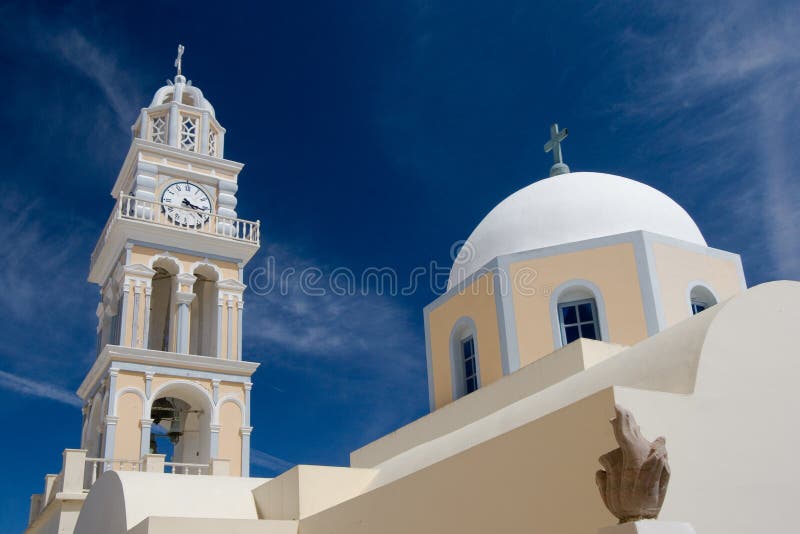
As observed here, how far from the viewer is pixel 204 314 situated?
1917cm

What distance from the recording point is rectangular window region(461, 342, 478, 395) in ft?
36.9

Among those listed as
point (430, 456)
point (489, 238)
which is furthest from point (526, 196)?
point (430, 456)

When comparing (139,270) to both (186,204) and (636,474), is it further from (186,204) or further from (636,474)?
(636,474)

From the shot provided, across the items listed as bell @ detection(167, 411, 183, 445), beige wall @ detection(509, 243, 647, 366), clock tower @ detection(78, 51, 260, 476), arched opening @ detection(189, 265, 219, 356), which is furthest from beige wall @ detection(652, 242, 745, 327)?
bell @ detection(167, 411, 183, 445)

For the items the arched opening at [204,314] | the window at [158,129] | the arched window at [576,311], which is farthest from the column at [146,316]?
the arched window at [576,311]

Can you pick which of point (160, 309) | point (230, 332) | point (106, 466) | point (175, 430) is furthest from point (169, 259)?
point (106, 466)

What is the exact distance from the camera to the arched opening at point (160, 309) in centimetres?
1925

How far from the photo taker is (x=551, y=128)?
13.5 meters

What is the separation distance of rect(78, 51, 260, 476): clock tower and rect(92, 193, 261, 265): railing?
3 cm

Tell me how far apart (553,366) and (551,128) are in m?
5.60

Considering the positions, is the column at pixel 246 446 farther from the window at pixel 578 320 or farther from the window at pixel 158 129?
the window at pixel 578 320

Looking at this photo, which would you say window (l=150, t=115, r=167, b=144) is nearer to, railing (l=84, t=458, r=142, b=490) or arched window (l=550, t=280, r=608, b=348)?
railing (l=84, t=458, r=142, b=490)

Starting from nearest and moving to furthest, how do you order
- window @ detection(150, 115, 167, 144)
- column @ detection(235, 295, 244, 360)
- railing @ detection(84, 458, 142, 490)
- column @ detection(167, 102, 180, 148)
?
railing @ detection(84, 458, 142, 490)
column @ detection(235, 295, 244, 360)
column @ detection(167, 102, 180, 148)
window @ detection(150, 115, 167, 144)

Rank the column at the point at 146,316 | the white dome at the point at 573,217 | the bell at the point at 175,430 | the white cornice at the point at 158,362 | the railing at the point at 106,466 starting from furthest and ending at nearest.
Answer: the bell at the point at 175,430 → the column at the point at 146,316 → the white cornice at the point at 158,362 → the railing at the point at 106,466 → the white dome at the point at 573,217
